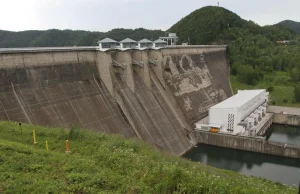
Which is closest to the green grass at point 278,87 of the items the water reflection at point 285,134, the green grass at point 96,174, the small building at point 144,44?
the water reflection at point 285,134

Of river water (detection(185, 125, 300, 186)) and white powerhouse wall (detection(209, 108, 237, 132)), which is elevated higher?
white powerhouse wall (detection(209, 108, 237, 132))

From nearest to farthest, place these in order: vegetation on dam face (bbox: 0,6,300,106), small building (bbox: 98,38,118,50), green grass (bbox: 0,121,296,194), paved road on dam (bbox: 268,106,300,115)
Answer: green grass (bbox: 0,121,296,194) < small building (bbox: 98,38,118,50) < paved road on dam (bbox: 268,106,300,115) < vegetation on dam face (bbox: 0,6,300,106)

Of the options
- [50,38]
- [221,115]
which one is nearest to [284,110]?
[221,115]

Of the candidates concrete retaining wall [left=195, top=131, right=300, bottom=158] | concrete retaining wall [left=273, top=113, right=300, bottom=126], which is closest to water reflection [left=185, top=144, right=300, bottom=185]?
concrete retaining wall [left=195, top=131, right=300, bottom=158]

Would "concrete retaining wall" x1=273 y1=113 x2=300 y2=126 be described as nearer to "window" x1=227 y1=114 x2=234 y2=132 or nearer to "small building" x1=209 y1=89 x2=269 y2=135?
"small building" x1=209 y1=89 x2=269 y2=135

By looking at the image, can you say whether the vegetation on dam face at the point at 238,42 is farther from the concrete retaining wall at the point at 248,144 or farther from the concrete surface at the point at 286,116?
the concrete retaining wall at the point at 248,144

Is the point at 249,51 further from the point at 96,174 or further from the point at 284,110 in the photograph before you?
the point at 96,174
